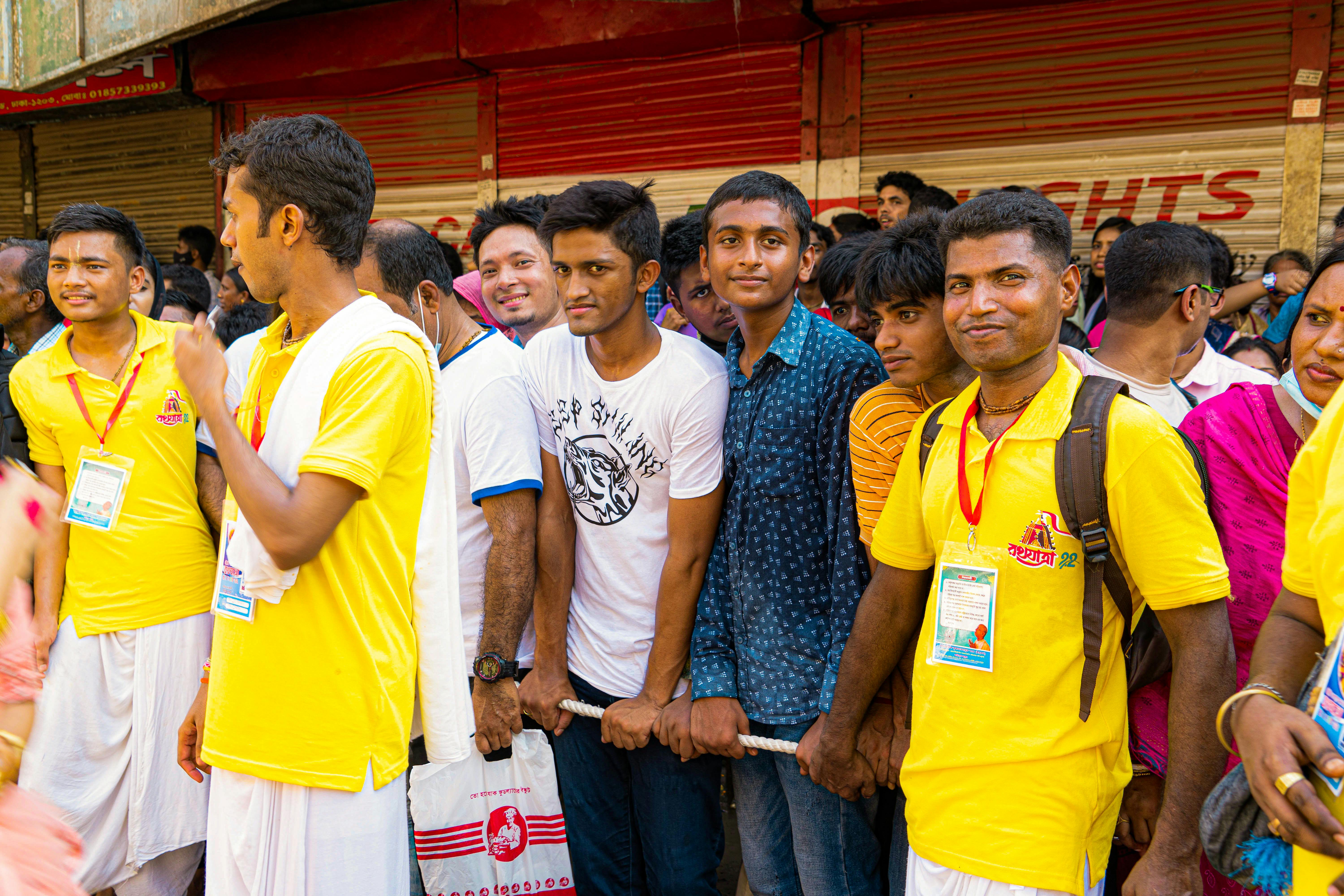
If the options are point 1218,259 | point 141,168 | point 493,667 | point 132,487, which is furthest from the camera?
point 141,168

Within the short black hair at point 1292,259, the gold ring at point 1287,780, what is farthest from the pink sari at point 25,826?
the short black hair at point 1292,259

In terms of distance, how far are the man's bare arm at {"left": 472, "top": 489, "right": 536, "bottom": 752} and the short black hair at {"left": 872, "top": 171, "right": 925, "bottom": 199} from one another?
3702 mm

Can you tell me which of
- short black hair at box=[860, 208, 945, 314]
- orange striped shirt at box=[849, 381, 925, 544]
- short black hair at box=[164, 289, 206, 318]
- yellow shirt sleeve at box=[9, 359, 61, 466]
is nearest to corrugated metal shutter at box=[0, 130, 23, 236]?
short black hair at box=[164, 289, 206, 318]

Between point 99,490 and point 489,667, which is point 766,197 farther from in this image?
point 99,490

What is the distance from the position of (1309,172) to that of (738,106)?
3.58 metres

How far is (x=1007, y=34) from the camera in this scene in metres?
5.92

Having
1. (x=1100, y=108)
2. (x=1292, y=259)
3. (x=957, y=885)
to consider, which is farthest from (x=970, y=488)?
(x=1100, y=108)

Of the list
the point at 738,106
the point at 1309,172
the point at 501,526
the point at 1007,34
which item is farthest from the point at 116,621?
the point at 1309,172

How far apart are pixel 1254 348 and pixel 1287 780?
387 centimetres

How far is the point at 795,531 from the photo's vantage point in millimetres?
2498

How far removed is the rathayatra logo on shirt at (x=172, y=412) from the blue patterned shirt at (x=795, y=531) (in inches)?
78.3

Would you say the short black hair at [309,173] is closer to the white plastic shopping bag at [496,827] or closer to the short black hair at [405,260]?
the short black hair at [405,260]

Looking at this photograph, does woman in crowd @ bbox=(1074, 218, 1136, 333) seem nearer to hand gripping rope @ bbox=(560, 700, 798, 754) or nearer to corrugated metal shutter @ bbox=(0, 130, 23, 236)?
hand gripping rope @ bbox=(560, 700, 798, 754)

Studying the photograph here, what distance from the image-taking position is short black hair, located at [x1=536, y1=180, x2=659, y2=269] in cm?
276
